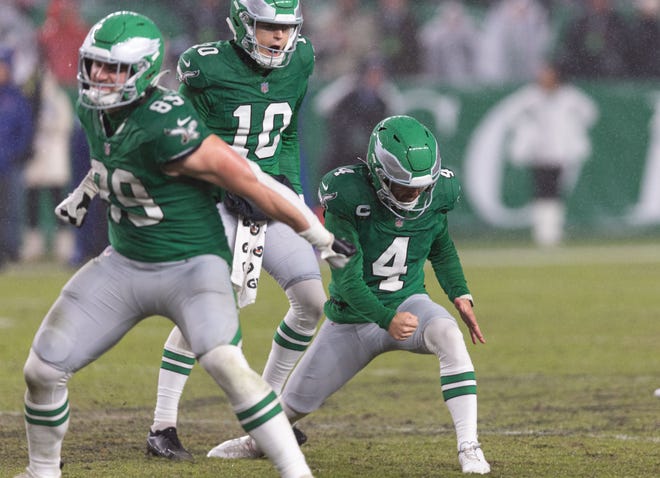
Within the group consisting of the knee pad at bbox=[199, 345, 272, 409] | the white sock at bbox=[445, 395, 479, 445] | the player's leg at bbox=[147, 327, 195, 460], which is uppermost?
the knee pad at bbox=[199, 345, 272, 409]

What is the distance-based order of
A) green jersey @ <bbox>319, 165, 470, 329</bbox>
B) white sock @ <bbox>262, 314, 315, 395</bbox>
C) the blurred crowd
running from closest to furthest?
green jersey @ <bbox>319, 165, 470, 329</bbox> < white sock @ <bbox>262, 314, 315, 395</bbox> < the blurred crowd

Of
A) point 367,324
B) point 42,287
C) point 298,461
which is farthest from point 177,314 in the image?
point 42,287

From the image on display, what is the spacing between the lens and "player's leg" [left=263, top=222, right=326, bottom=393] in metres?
5.93

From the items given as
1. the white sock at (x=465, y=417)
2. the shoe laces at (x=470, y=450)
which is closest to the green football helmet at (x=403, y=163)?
the white sock at (x=465, y=417)

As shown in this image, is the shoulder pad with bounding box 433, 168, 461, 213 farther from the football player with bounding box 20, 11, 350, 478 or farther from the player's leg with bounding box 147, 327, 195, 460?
the player's leg with bounding box 147, 327, 195, 460

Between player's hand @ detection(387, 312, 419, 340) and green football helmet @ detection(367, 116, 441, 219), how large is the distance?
48cm

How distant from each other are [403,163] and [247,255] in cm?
92

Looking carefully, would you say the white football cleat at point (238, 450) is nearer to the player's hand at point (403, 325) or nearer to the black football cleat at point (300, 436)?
the black football cleat at point (300, 436)

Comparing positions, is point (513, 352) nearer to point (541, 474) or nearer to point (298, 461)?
point (541, 474)

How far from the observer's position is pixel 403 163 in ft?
17.7

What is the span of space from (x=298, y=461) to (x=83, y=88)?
1.48 meters

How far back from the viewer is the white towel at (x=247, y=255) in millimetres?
5898

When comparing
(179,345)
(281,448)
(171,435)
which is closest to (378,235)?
(179,345)

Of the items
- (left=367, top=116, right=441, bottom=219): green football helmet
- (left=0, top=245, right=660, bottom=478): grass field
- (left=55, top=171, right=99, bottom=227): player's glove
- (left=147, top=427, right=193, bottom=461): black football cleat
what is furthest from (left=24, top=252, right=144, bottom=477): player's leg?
(left=367, top=116, right=441, bottom=219): green football helmet
